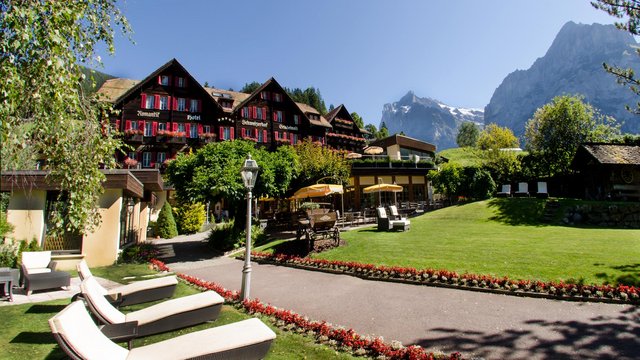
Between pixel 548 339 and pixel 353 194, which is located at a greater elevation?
pixel 353 194

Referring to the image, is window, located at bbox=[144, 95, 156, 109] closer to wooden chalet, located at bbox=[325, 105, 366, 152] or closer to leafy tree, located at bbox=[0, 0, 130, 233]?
wooden chalet, located at bbox=[325, 105, 366, 152]

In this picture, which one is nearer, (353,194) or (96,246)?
(96,246)

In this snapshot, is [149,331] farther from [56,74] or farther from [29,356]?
[56,74]

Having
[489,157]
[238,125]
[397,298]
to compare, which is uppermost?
[238,125]

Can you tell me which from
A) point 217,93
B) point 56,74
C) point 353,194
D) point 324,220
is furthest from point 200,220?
point 56,74

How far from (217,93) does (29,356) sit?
4362 centimetres

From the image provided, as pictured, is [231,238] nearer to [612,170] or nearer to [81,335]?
[81,335]

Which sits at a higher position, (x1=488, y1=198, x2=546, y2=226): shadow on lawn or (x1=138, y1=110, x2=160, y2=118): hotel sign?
(x1=138, y1=110, x2=160, y2=118): hotel sign

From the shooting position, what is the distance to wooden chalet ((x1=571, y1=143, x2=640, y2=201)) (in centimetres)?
2256

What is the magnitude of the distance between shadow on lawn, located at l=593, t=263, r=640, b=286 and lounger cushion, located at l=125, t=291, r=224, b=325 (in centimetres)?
883

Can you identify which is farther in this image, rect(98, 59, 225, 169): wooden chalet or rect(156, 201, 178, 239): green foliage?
rect(98, 59, 225, 169): wooden chalet

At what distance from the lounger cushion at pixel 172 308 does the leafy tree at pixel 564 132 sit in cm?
3854

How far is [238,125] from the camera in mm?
41312

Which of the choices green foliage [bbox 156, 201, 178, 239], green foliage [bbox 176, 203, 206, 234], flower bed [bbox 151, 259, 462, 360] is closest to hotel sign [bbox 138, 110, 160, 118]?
green foliage [bbox 176, 203, 206, 234]
